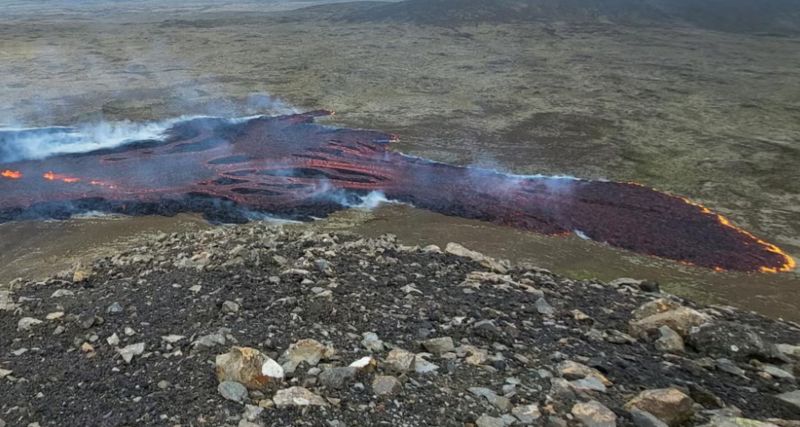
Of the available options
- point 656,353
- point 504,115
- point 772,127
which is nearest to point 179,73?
point 504,115

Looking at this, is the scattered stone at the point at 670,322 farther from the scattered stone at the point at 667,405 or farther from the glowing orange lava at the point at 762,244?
the glowing orange lava at the point at 762,244

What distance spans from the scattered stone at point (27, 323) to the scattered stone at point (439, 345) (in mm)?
3794

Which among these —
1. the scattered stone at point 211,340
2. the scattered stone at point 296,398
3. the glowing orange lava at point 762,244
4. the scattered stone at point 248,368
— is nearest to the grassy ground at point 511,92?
the glowing orange lava at point 762,244

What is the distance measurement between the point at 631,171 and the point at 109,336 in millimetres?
12502

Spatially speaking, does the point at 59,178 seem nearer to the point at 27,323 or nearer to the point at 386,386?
the point at 27,323

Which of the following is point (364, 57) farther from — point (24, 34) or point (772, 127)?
point (24, 34)

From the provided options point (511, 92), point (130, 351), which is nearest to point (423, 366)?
point (130, 351)

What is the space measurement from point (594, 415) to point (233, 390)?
269cm

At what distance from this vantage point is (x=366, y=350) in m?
5.11

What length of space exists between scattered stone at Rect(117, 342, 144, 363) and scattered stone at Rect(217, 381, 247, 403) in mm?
1017

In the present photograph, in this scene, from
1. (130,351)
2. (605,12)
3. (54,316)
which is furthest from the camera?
(605,12)

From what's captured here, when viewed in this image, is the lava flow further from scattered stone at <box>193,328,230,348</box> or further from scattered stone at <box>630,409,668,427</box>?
scattered stone at <box>630,409,668,427</box>

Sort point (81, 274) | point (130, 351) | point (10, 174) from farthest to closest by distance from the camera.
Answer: point (10, 174) < point (81, 274) < point (130, 351)

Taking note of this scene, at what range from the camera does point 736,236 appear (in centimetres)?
1092
